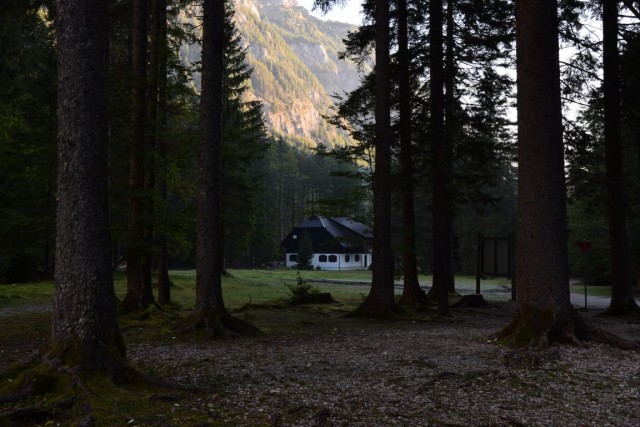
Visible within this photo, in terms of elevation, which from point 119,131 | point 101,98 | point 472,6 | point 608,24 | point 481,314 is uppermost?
point 472,6

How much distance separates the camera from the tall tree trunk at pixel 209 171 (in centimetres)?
1019

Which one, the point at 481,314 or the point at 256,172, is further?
the point at 256,172

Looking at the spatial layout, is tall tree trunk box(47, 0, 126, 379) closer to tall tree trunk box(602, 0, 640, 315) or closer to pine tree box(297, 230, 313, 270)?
tall tree trunk box(602, 0, 640, 315)

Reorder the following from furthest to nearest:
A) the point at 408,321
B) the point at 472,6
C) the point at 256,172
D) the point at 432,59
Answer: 1. the point at 256,172
2. the point at 472,6
3. the point at 432,59
4. the point at 408,321

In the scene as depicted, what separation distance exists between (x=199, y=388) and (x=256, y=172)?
71142 millimetres

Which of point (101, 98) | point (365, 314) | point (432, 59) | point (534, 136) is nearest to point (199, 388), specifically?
point (101, 98)

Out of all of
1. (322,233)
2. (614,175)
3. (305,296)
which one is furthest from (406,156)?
(322,233)

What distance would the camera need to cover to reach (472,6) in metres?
17.2

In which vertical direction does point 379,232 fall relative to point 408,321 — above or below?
above

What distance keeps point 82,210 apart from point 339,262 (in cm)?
6084

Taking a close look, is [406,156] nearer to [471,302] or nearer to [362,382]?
[471,302]

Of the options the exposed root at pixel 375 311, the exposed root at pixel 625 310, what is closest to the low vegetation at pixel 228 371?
the exposed root at pixel 375 311

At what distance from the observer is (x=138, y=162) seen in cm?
1334

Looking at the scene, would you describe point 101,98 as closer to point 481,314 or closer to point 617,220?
point 481,314
